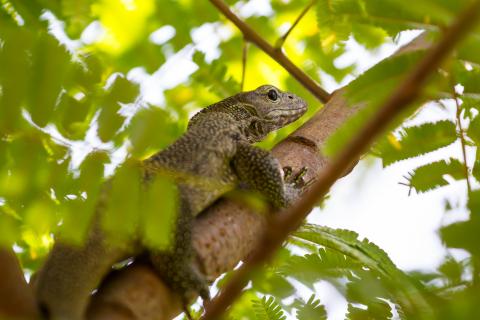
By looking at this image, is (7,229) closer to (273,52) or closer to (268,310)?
(268,310)

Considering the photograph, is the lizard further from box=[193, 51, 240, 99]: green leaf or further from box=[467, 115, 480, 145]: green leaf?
box=[467, 115, 480, 145]: green leaf

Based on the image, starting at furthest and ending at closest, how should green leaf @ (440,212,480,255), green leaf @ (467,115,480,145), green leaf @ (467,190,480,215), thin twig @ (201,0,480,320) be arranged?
green leaf @ (467,115,480,145) → green leaf @ (467,190,480,215) → green leaf @ (440,212,480,255) → thin twig @ (201,0,480,320)

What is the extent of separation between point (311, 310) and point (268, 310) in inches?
15.2

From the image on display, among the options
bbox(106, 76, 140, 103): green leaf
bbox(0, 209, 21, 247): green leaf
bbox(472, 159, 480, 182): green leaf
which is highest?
bbox(472, 159, 480, 182): green leaf

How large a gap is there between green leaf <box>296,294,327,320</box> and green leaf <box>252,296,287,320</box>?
0.81 ft

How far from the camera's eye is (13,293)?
2934 millimetres

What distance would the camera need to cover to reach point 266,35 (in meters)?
7.00

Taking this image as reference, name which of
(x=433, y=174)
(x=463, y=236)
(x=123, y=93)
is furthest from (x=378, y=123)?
(x=433, y=174)

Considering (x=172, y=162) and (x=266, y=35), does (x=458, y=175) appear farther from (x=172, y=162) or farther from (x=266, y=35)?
(x=266, y=35)

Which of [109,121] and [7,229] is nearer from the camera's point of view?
[7,229]

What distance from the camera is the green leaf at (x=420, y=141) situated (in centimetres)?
444

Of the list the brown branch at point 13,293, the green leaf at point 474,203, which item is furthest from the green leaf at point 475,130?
the brown branch at point 13,293

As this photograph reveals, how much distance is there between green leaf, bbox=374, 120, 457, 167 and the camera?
14.6 ft

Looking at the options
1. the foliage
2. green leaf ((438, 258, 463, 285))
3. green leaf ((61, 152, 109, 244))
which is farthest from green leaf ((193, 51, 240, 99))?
green leaf ((438, 258, 463, 285))
